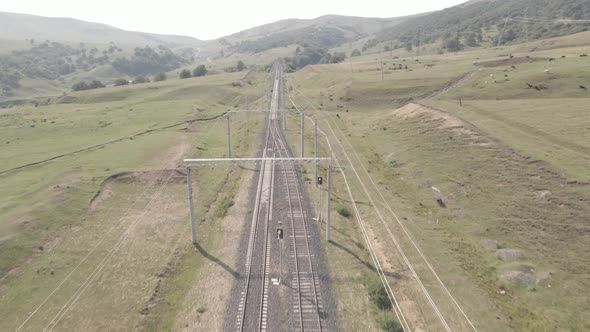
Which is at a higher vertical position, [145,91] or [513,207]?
[145,91]

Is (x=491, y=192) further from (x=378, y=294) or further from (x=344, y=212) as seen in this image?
(x=378, y=294)

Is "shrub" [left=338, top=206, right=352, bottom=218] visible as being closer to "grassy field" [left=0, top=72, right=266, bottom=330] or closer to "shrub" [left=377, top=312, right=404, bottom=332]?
"grassy field" [left=0, top=72, right=266, bottom=330]

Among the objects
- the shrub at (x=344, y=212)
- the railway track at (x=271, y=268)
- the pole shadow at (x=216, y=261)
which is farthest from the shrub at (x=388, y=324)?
the shrub at (x=344, y=212)

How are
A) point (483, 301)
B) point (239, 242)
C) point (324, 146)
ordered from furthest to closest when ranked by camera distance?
point (324, 146) < point (239, 242) < point (483, 301)

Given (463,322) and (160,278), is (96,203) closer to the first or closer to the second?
(160,278)

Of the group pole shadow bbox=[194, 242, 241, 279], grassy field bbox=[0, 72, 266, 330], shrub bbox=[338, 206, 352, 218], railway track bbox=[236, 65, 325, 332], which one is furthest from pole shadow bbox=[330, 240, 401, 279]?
Result: grassy field bbox=[0, 72, 266, 330]

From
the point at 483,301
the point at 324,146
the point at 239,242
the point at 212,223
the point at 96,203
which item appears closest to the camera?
the point at 483,301

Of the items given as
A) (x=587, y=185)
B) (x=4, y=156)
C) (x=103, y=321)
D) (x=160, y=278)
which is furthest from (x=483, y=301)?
(x=4, y=156)
